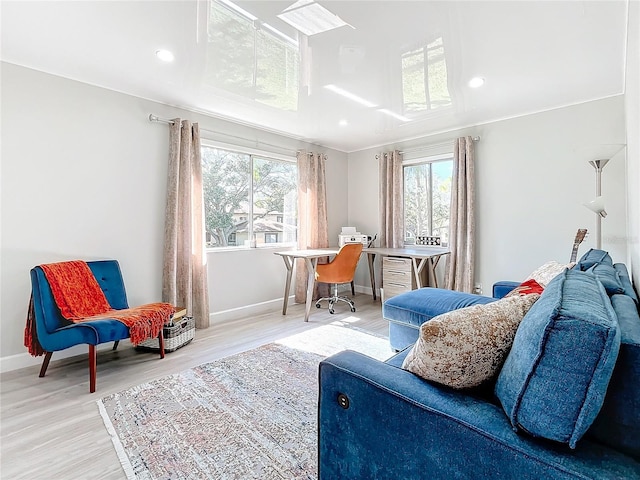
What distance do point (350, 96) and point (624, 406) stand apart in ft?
10.0

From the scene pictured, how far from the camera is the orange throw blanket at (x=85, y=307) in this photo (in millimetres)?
2408

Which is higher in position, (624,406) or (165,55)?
(165,55)

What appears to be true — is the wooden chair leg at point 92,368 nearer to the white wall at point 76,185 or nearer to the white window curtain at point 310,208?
the white wall at point 76,185

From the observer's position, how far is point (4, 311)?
2543mm

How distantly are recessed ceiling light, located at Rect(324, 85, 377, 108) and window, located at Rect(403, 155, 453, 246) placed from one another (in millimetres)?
1635

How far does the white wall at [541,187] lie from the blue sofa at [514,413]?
2890 mm

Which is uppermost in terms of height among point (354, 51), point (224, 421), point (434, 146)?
point (354, 51)

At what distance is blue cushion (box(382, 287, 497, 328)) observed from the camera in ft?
7.60

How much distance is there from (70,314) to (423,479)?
2.69 m

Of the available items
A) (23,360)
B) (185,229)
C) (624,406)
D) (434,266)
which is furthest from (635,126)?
(23,360)

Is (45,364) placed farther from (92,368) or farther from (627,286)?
(627,286)

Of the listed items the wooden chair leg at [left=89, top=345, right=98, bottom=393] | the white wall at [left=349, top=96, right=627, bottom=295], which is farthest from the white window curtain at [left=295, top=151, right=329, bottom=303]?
the wooden chair leg at [left=89, top=345, right=98, bottom=393]

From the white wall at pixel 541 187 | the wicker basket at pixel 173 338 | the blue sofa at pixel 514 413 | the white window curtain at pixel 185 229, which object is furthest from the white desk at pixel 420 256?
the blue sofa at pixel 514 413

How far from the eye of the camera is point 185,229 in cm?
343
